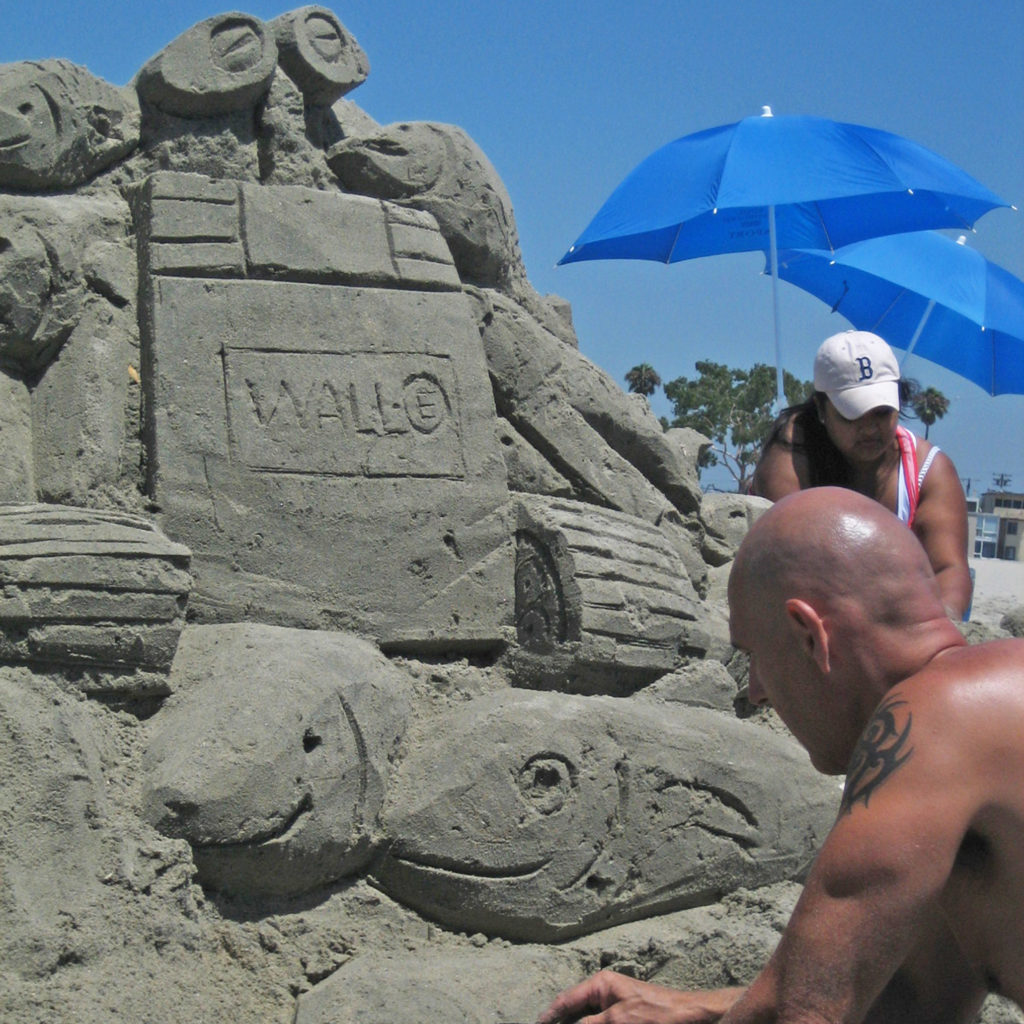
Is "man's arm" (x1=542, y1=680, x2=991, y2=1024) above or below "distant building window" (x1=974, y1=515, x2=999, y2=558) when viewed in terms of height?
above

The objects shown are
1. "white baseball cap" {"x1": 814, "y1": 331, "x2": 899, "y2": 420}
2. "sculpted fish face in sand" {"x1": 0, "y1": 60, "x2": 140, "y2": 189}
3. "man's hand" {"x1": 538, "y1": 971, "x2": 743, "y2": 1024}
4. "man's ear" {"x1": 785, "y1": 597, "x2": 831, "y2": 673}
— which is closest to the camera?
"man's ear" {"x1": 785, "y1": 597, "x2": 831, "y2": 673}

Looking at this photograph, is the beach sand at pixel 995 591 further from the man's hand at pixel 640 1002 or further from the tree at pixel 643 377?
the tree at pixel 643 377

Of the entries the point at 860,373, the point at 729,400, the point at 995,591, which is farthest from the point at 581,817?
the point at 729,400

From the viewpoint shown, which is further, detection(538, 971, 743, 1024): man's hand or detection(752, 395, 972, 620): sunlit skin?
detection(752, 395, 972, 620): sunlit skin

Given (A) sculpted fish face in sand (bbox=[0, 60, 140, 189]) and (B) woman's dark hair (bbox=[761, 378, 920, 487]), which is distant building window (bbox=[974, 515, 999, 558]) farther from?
(A) sculpted fish face in sand (bbox=[0, 60, 140, 189])

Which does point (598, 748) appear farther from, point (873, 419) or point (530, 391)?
→ point (530, 391)

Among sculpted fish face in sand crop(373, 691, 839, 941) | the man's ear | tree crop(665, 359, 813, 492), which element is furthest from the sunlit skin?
tree crop(665, 359, 813, 492)

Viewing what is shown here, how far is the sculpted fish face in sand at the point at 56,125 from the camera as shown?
353cm

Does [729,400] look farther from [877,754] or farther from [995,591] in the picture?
[877,754]

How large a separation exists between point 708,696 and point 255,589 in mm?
1242

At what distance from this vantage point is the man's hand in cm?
194

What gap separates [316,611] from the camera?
339 cm

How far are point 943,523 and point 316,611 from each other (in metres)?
1.55

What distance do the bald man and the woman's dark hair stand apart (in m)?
1.53
